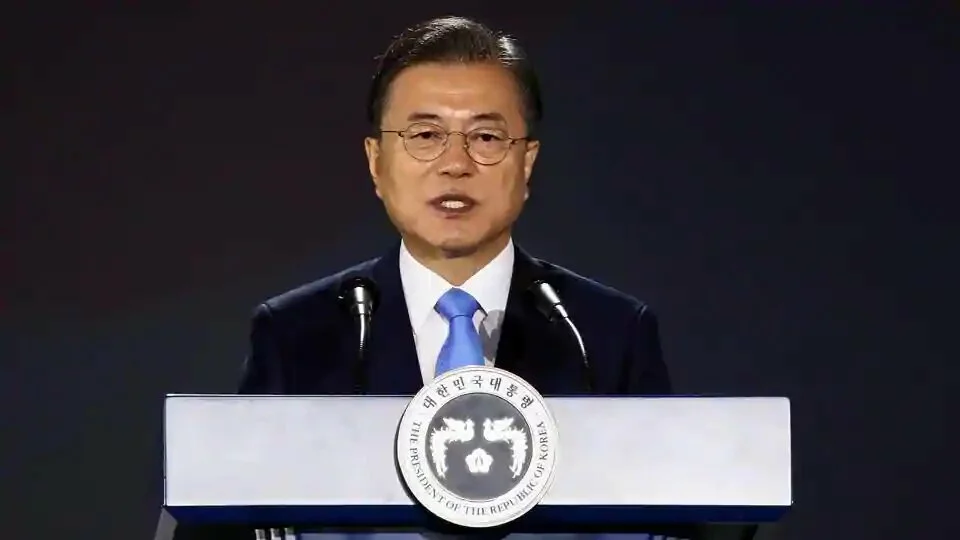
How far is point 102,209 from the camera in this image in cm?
209

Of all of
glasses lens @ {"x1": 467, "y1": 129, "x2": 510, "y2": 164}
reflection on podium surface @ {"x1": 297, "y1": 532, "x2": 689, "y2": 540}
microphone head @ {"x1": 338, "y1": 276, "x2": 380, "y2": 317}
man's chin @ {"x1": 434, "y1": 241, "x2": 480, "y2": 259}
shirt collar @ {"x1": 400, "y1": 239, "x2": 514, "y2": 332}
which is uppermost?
glasses lens @ {"x1": 467, "y1": 129, "x2": 510, "y2": 164}

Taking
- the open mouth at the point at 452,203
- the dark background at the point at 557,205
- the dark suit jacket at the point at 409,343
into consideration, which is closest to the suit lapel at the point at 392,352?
the dark suit jacket at the point at 409,343

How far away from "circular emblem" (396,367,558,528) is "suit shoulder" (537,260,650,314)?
0.60 metres

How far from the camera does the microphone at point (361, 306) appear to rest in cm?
131

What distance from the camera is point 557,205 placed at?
2113 millimetres

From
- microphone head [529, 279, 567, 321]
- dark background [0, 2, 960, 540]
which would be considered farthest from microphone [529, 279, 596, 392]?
dark background [0, 2, 960, 540]

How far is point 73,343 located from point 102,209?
0.20 m

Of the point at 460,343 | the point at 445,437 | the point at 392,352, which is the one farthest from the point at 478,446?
the point at 392,352

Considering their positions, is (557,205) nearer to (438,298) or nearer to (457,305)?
(438,298)

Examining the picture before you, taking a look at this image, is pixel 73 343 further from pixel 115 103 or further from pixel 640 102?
pixel 640 102

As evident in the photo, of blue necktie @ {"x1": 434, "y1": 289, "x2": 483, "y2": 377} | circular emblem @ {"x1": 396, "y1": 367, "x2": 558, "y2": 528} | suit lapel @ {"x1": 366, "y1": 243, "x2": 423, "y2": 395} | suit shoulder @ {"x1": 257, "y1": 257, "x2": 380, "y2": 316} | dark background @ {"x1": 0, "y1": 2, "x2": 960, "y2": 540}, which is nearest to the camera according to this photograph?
circular emblem @ {"x1": 396, "y1": 367, "x2": 558, "y2": 528}

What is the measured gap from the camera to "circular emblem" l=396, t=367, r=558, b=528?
1088mm

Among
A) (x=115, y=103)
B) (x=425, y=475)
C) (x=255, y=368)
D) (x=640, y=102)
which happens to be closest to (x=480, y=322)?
(x=255, y=368)

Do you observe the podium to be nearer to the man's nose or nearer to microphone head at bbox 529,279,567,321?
microphone head at bbox 529,279,567,321
